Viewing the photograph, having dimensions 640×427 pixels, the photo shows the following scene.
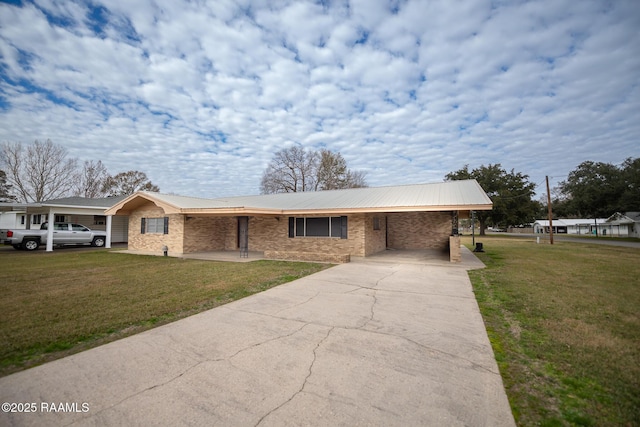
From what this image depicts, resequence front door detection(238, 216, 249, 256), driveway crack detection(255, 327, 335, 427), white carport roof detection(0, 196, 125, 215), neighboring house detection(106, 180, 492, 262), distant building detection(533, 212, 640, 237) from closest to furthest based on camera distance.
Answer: driveway crack detection(255, 327, 335, 427)
neighboring house detection(106, 180, 492, 262)
white carport roof detection(0, 196, 125, 215)
front door detection(238, 216, 249, 256)
distant building detection(533, 212, 640, 237)

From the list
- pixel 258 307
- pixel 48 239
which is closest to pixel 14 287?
pixel 258 307

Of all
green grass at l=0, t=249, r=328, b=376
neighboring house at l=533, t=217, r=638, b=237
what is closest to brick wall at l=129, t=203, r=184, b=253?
green grass at l=0, t=249, r=328, b=376

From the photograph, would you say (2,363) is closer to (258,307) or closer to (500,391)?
(258,307)

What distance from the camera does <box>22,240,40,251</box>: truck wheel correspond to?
16.9 m

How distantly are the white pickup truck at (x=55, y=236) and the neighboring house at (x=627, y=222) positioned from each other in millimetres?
59193

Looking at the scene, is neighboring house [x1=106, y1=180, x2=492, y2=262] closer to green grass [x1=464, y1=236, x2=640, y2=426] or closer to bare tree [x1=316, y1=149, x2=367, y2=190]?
green grass [x1=464, y1=236, x2=640, y2=426]

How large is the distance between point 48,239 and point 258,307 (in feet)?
60.9

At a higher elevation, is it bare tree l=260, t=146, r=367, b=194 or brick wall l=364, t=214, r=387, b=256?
bare tree l=260, t=146, r=367, b=194

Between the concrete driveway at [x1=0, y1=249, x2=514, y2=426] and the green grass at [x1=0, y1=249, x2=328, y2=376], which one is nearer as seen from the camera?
the concrete driveway at [x1=0, y1=249, x2=514, y2=426]

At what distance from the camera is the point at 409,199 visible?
41.7 feet

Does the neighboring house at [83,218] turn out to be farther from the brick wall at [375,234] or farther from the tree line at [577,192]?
the tree line at [577,192]

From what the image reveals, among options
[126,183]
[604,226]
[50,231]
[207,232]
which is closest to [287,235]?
[207,232]

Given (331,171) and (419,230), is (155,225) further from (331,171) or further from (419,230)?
(331,171)

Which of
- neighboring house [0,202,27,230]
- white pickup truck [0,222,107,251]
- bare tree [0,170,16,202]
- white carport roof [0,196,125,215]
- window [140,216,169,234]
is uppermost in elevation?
bare tree [0,170,16,202]
